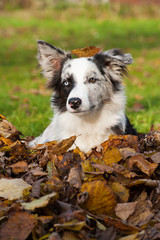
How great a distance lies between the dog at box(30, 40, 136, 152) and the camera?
3.61 meters

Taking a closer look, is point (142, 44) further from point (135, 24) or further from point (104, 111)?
point (104, 111)

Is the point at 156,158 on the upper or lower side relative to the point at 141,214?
upper

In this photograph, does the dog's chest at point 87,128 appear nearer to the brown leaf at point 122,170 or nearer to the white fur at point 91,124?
the white fur at point 91,124

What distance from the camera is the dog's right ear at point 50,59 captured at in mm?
3883

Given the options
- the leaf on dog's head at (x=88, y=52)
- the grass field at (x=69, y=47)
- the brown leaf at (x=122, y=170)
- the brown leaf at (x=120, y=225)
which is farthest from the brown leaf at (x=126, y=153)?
the grass field at (x=69, y=47)

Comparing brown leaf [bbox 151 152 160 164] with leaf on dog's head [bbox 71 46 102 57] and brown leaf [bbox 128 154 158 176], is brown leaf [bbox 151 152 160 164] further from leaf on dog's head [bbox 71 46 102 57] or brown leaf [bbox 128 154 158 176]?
leaf on dog's head [bbox 71 46 102 57]

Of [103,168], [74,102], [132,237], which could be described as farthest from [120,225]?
[74,102]

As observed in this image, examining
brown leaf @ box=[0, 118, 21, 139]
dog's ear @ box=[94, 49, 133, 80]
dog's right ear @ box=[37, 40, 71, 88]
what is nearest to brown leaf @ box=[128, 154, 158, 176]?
brown leaf @ box=[0, 118, 21, 139]

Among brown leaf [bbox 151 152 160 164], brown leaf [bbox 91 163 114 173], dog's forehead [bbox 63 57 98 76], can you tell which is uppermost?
dog's forehead [bbox 63 57 98 76]

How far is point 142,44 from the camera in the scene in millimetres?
16828

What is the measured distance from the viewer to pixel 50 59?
401 cm

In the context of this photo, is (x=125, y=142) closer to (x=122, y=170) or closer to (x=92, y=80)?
(x=122, y=170)

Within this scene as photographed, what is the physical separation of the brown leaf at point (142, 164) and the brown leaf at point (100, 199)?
1.17 feet

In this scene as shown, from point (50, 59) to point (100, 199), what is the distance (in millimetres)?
2285
